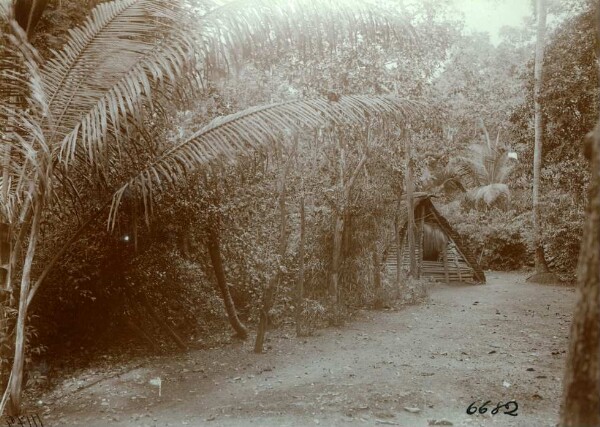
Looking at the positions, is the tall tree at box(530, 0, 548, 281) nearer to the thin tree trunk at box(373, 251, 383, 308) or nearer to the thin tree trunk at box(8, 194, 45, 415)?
the thin tree trunk at box(373, 251, 383, 308)

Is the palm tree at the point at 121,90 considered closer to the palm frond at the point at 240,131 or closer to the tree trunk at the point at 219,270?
the palm frond at the point at 240,131

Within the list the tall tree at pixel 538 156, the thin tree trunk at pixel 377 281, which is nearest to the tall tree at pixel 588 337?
the thin tree trunk at pixel 377 281

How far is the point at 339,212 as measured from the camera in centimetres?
1042

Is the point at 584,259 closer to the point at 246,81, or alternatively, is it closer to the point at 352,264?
the point at 246,81

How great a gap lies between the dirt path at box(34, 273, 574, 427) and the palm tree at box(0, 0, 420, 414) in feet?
4.68

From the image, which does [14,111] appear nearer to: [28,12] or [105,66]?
[105,66]

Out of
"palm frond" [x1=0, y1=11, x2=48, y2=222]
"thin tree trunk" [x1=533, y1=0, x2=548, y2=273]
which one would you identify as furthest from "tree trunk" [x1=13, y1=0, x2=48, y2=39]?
"thin tree trunk" [x1=533, y1=0, x2=548, y2=273]

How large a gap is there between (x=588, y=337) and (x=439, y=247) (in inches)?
660

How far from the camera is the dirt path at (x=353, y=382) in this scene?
17.9ft

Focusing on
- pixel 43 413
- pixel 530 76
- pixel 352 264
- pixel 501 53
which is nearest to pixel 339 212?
pixel 352 264

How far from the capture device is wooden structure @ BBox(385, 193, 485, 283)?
17.5m

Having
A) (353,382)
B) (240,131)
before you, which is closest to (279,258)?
(353,382)

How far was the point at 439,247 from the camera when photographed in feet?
61.9

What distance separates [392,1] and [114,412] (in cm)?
992
